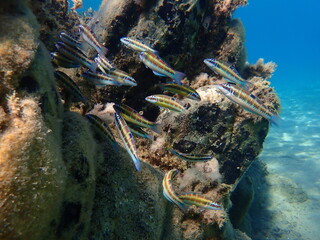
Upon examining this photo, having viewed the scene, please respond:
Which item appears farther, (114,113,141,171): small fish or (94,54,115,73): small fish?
(94,54,115,73): small fish

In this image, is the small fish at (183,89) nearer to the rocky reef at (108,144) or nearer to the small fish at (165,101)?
the small fish at (165,101)

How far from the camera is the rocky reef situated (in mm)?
1782

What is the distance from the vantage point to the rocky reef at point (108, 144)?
1782mm

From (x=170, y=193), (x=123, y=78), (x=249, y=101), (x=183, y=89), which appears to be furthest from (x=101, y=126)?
(x=249, y=101)

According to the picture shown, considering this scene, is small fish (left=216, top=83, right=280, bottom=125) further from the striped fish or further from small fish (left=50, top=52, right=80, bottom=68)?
small fish (left=50, top=52, right=80, bottom=68)

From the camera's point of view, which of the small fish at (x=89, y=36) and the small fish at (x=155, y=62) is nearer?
the small fish at (x=155, y=62)

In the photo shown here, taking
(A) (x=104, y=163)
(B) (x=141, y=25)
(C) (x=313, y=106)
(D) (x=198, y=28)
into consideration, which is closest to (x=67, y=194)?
(A) (x=104, y=163)

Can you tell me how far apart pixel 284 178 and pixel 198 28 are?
8263 mm

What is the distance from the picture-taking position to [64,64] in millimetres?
3203

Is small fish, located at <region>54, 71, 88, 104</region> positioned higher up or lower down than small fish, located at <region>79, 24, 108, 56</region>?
lower down

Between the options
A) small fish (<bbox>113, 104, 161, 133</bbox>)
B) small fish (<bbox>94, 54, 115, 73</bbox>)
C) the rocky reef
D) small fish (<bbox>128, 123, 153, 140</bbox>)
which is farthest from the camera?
small fish (<bbox>94, 54, 115, 73</bbox>)

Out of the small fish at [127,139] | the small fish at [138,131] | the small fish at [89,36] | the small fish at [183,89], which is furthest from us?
the small fish at [183,89]

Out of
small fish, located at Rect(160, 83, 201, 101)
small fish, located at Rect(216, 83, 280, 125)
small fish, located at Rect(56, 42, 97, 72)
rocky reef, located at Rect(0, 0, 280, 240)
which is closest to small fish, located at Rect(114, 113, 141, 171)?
rocky reef, located at Rect(0, 0, 280, 240)

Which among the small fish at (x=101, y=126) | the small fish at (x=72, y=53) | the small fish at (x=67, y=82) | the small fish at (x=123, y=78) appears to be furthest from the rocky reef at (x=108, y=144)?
the small fish at (x=123, y=78)
